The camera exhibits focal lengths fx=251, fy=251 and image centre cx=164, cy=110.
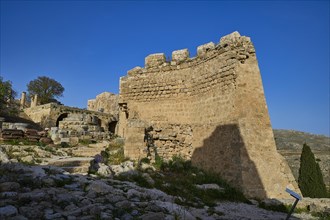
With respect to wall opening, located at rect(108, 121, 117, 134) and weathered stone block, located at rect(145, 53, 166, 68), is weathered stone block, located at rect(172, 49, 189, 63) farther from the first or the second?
wall opening, located at rect(108, 121, 117, 134)

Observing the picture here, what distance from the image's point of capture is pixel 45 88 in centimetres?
4584

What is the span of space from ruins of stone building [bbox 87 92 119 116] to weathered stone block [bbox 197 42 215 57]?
25.6m

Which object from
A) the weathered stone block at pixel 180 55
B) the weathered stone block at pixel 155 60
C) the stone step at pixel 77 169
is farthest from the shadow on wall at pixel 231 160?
the weathered stone block at pixel 155 60

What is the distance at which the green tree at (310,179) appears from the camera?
1295 centimetres

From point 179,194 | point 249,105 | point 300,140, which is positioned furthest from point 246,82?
point 300,140

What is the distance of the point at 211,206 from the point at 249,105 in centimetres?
392

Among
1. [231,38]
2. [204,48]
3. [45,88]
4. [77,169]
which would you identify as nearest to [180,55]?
[204,48]

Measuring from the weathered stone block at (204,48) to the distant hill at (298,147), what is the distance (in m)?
14.8

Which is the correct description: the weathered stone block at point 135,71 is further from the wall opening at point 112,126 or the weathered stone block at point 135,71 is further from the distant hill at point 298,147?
the wall opening at point 112,126

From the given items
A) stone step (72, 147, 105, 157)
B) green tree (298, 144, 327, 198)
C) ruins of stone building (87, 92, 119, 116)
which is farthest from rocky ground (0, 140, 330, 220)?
ruins of stone building (87, 92, 119, 116)

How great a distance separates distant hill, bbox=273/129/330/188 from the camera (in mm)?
21672

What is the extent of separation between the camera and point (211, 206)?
6.10 metres

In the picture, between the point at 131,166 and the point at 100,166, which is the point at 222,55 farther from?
the point at 100,166

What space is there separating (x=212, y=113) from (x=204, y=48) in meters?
2.86
